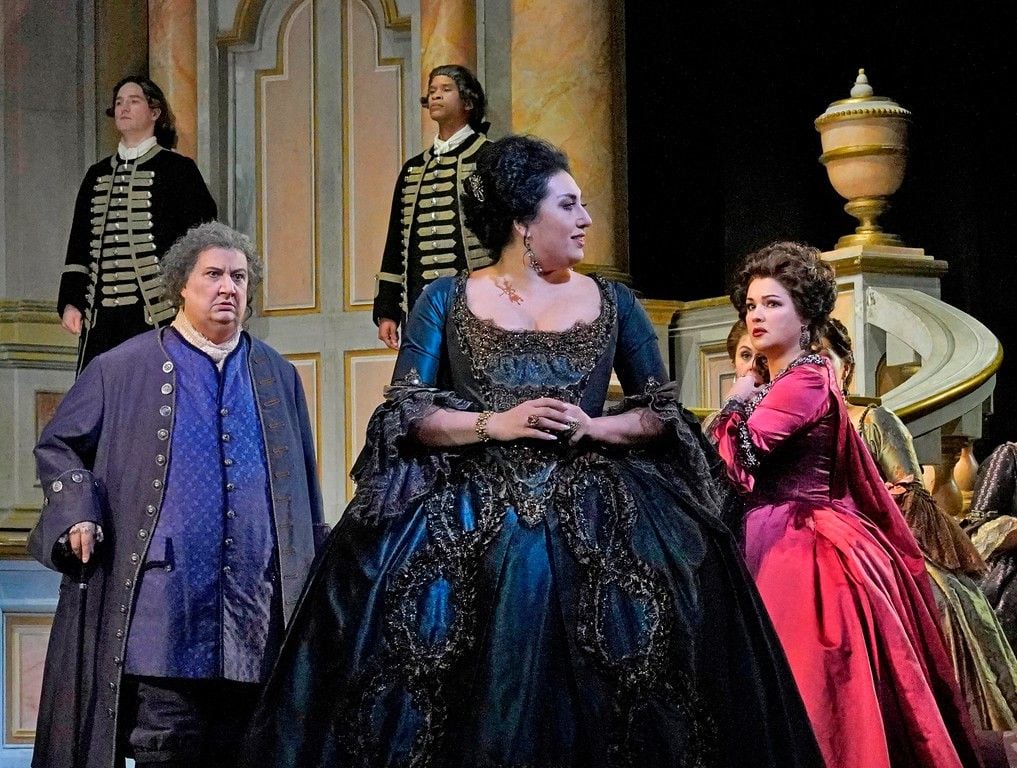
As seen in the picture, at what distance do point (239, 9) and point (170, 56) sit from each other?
355 mm

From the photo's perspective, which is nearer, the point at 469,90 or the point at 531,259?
the point at 531,259

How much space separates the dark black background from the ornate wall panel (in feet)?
5.01

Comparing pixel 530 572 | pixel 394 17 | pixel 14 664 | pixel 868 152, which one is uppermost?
pixel 394 17

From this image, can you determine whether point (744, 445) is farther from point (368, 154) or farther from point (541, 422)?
point (368, 154)

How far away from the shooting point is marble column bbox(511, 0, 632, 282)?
6.76 meters

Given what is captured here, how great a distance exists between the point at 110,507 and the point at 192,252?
Answer: 61 cm

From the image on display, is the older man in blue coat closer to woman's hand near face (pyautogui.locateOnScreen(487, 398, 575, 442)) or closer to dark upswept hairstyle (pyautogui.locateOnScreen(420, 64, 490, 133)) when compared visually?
woman's hand near face (pyautogui.locateOnScreen(487, 398, 575, 442))

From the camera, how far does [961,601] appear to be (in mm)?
4645

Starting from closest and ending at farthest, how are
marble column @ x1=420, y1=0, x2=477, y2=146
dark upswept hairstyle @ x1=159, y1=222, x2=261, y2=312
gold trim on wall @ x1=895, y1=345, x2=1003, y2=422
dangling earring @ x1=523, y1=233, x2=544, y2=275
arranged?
dangling earring @ x1=523, y1=233, x2=544, y2=275 → dark upswept hairstyle @ x1=159, y1=222, x2=261, y2=312 → gold trim on wall @ x1=895, y1=345, x2=1003, y2=422 → marble column @ x1=420, y1=0, x2=477, y2=146

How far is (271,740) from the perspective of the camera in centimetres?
315

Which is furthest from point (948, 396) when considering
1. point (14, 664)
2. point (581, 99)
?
point (14, 664)

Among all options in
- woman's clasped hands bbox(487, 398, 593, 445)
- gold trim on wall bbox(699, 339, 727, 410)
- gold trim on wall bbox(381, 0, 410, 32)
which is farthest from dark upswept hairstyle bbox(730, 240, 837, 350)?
gold trim on wall bbox(381, 0, 410, 32)

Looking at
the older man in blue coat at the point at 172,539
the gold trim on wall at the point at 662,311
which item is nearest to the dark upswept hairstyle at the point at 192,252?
the older man in blue coat at the point at 172,539

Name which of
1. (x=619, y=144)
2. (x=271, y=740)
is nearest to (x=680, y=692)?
(x=271, y=740)
